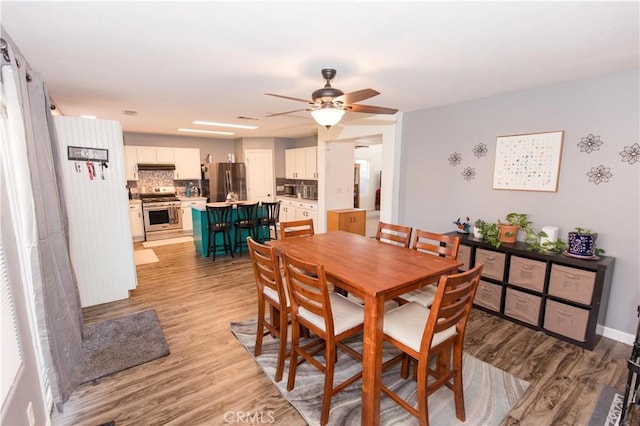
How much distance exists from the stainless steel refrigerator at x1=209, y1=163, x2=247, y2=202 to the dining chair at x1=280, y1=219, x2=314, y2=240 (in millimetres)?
4596

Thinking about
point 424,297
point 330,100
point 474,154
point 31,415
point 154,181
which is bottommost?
point 31,415

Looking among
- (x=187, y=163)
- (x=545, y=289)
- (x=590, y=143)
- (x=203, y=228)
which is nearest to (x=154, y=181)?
(x=187, y=163)

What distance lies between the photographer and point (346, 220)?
594 cm

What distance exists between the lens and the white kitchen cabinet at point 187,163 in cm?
709

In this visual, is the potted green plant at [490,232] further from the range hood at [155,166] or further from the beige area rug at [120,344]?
the range hood at [155,166]

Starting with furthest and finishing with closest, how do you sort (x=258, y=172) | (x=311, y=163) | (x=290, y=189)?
1. (x=258, y=172)
2. (x=290, y=189)
3. (x=311, y=163)

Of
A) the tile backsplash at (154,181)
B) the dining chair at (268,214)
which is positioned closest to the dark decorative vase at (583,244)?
the dining chair at (268,214)

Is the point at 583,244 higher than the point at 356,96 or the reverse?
the reverse

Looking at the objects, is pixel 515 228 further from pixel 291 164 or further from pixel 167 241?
pixel 167 241

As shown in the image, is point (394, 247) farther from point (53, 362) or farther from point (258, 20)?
point (53, 362)

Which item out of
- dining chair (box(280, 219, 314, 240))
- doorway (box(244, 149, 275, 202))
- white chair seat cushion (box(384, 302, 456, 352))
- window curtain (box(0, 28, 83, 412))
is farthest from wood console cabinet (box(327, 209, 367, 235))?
window curtain (box(0, 28, 83, 412))

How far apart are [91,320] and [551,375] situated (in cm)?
432

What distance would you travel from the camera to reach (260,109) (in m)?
4.14

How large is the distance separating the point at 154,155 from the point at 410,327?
689 cm
